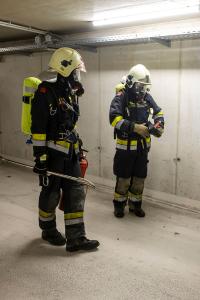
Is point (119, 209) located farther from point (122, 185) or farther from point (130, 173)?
point (130, 173)

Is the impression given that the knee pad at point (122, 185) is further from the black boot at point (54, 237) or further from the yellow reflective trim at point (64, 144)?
the yellow reflective trim at point (64, 144)

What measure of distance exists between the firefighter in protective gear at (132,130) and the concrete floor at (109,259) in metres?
0.28

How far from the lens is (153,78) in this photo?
14.2 feet

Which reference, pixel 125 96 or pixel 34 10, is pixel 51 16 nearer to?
pixel 34 10

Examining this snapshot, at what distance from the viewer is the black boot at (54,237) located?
3.27 m

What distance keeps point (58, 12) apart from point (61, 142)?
1.56 metres

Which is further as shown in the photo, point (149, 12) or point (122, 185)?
point (122, 185)

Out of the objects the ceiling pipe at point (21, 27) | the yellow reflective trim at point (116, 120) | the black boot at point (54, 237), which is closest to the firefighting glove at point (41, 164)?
the black boot at point (54, 237)

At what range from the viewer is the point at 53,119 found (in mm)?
3018

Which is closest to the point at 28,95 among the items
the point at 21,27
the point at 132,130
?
the point at 132,130

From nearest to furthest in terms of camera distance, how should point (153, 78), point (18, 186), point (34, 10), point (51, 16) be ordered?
point (34, 10)
point (51, 16)
point (153, 78)
point (18, 186)

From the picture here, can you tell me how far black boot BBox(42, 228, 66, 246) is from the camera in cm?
327

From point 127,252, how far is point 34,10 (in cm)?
260

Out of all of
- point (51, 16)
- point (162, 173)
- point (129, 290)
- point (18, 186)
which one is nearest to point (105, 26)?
point (51, 16)
